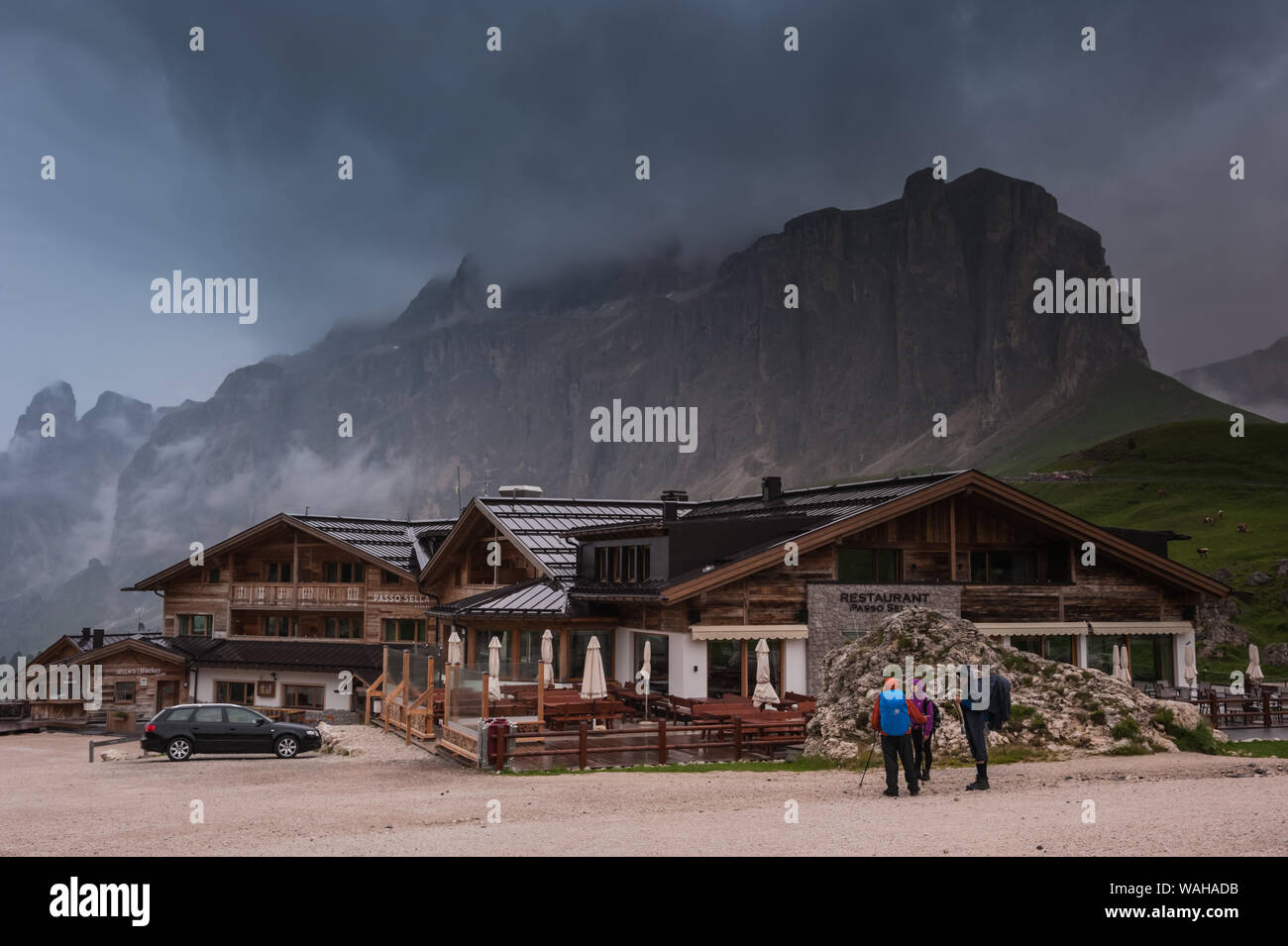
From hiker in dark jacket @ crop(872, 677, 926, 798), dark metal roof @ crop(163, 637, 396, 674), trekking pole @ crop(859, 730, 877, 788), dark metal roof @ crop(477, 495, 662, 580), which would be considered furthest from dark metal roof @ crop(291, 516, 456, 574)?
hiker in dark jacket @ crop(872, 677, 926, 798)

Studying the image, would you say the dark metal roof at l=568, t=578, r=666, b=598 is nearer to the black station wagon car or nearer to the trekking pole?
the black station wagon car

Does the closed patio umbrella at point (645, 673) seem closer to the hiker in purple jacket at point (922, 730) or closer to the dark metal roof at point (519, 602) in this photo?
the dark metal roof at point (519, 602)

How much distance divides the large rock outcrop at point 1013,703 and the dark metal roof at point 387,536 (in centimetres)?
3008

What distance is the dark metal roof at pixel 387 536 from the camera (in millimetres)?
49491

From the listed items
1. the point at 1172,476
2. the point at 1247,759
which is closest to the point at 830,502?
the point at 1247,759

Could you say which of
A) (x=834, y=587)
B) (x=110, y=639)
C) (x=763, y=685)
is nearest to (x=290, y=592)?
(x=110, y=639)

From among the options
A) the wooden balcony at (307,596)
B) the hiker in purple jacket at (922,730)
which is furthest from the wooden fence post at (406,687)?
the wooden balcony at (307,596)

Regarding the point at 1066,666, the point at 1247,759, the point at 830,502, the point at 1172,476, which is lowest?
the point at 1247,759

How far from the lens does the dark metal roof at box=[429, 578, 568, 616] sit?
109 feet

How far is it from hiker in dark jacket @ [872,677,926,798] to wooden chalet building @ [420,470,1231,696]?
12.7 metres

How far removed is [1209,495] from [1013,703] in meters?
80.8
